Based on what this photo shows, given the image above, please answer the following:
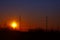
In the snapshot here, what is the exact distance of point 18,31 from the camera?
29.2m

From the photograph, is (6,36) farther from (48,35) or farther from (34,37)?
(48,35)

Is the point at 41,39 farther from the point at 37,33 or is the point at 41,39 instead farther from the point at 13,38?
the point at 13,38

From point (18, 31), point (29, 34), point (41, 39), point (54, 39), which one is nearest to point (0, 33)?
point (18, 31)

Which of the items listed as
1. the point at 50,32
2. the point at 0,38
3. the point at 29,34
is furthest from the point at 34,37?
the point at 0,38

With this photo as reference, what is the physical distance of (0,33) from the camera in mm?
28578

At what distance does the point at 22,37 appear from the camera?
28438 millimetres

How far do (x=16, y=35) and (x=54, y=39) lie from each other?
20.7ft

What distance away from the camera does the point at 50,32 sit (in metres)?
29.0

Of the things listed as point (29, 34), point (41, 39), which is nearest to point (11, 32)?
point (29, 34)

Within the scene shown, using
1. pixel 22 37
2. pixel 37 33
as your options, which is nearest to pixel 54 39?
pixel 37 33

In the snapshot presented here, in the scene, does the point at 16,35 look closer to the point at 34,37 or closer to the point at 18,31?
the point at 18,31

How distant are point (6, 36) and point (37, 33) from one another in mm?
5183

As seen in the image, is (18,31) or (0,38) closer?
(0,38)

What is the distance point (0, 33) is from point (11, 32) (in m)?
1.88
